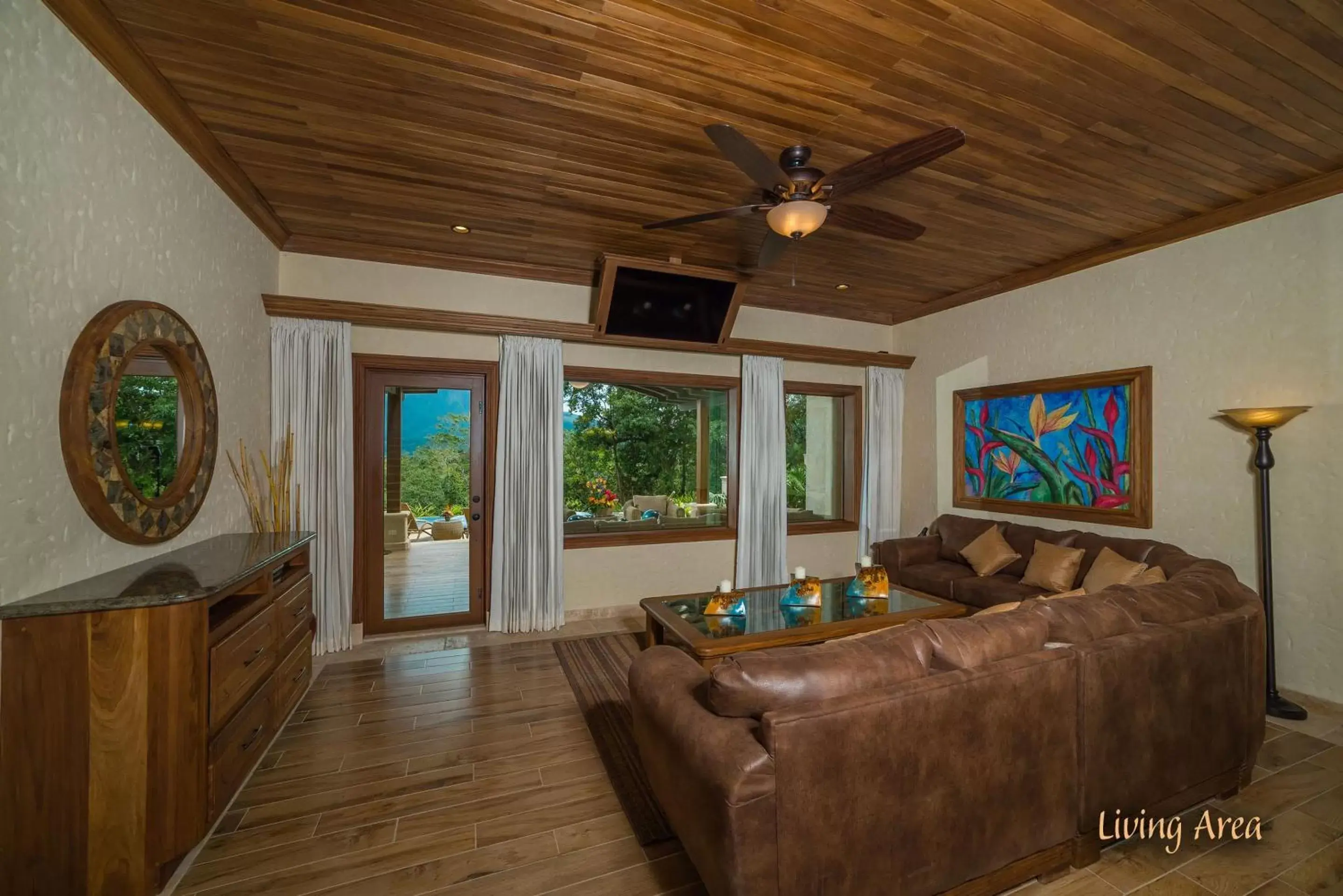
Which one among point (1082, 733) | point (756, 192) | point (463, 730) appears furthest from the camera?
point (756, 192)

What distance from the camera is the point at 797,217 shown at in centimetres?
236

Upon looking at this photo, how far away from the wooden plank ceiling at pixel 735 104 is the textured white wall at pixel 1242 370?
11.2 inches

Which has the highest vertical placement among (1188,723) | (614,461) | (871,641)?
(614,461)

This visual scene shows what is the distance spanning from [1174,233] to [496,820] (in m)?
5.22

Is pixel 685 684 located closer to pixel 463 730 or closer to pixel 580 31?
pixel 463 730

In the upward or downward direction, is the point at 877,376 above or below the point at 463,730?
above

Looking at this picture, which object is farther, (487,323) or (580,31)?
(487,323)

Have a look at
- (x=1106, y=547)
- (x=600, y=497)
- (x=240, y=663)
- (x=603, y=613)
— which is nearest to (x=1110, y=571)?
(x=1106, y=547)

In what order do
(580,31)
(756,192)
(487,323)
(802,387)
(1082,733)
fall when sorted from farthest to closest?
1. (802,387)
2. (487,323)
3. (756,192)
4. (580,31)
5. (1082,733)

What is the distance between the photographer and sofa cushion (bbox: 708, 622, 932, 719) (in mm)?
1420

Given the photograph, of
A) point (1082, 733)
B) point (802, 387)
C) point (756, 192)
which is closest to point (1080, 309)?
point (802, 387)

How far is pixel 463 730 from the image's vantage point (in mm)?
2705

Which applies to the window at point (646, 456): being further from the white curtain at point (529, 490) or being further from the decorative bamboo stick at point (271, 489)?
the decorative bamboo stick at point (271, 489)

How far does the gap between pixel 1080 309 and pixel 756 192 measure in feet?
9.54
